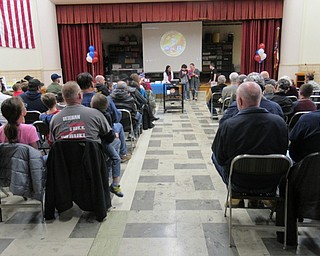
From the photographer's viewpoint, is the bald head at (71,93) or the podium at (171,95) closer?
the bald head at (71,93)

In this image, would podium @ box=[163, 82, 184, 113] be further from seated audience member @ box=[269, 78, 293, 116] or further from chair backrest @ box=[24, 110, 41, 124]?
chair backrest @ box=[24, 110, 41, 124]

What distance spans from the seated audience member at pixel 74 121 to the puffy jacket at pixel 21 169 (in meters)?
0.27

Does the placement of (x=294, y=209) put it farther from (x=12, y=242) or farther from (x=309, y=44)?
(x=309, y=44)

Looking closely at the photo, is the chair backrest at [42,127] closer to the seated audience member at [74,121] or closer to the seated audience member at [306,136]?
the seated audience member at [74,121]

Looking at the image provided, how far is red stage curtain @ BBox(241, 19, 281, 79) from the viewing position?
10.9 meters

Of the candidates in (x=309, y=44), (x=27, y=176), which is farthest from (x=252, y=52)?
(x=27, y=176)

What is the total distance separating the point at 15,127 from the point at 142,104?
3360mm

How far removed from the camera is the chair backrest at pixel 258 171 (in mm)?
1974

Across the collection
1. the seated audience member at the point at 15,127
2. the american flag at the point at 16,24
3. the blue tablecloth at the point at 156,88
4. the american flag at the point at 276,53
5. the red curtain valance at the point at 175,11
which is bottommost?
the blue tablecloth at the point at 156,88

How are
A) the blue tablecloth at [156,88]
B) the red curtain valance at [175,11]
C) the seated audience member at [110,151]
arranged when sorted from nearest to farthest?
the seated audience member at [110,151]
the blue tablecloth at [156,88]
the red curtain valance at [175,11]

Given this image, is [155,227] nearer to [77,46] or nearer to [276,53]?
[276,53]

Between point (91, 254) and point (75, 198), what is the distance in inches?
22.2

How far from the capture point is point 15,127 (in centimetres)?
245

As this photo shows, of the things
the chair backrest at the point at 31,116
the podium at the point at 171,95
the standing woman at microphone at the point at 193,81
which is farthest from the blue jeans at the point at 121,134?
the standing woman at microphone at the point at 193,81
